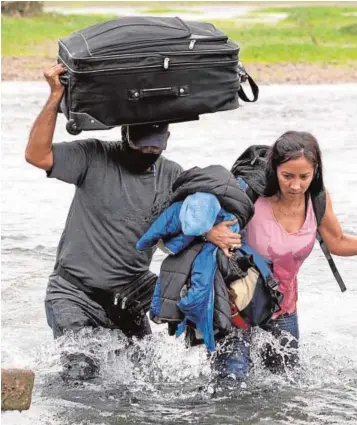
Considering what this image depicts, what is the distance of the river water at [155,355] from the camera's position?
670 centimetres

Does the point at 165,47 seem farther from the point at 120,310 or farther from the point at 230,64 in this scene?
the point at 120,310

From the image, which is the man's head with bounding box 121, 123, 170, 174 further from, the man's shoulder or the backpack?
the backpack

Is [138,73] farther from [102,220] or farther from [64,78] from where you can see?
[102,220]

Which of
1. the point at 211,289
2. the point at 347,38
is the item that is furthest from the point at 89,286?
the point at 347,38

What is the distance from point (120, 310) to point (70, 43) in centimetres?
143

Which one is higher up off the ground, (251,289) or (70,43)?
(70,43)

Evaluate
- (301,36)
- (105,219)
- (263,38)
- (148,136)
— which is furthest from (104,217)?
(301,36)

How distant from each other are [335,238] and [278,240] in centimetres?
42

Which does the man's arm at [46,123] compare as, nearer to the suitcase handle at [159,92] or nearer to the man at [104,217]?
the man at [104,217]

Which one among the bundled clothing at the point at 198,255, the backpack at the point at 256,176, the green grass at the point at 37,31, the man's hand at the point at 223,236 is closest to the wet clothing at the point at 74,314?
the bundled clothing at the point at 198,255

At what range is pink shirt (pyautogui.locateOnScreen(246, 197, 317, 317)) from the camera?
6422 millimetres

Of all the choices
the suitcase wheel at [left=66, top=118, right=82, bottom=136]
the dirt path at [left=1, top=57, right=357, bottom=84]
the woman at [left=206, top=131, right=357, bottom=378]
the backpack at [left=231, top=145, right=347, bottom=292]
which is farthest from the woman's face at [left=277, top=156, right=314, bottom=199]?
the dirt path at [left=1, top=57, right=357, bottom=84]

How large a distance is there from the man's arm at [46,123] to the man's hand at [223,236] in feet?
3.00

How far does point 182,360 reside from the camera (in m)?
7.37
